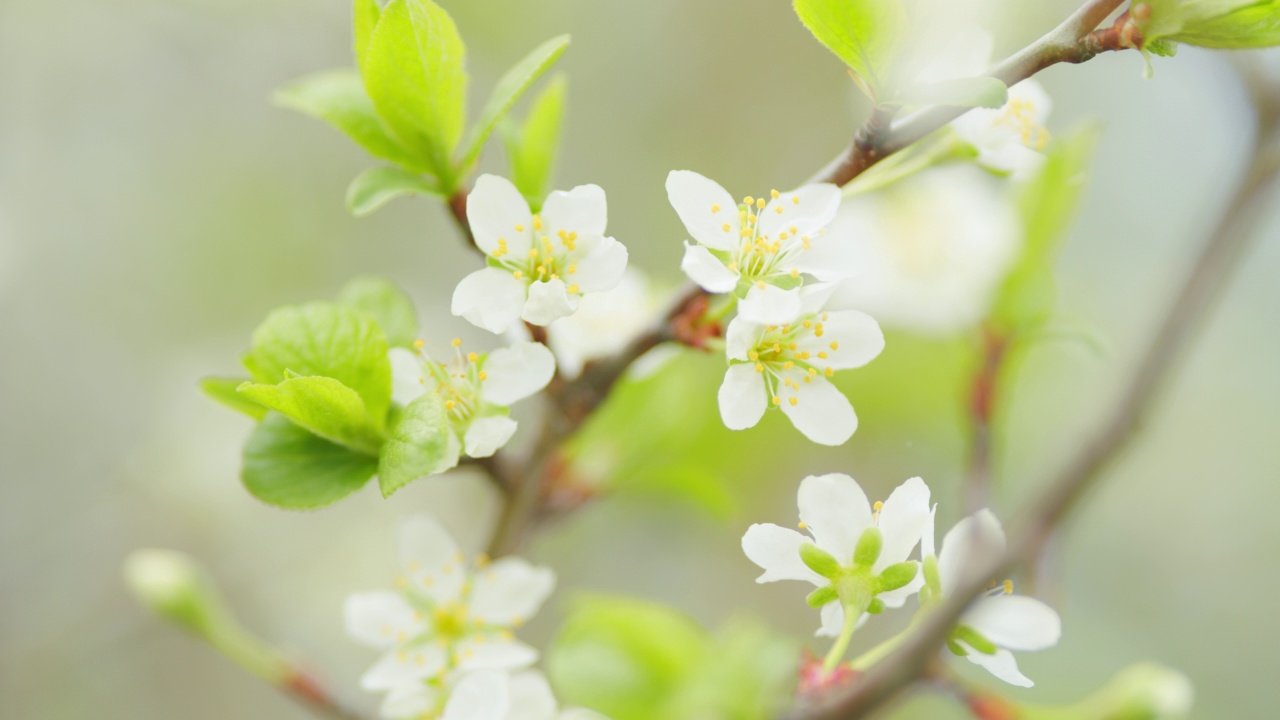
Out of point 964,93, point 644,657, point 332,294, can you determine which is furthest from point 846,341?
point 332,294

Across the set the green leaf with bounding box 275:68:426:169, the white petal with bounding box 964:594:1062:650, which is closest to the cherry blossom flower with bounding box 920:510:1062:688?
the white petal with bounding box 964:594:1062:650

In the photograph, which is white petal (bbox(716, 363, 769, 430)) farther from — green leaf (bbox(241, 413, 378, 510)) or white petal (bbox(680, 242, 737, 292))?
green leaf (bbox(241, 413, 378, 510))

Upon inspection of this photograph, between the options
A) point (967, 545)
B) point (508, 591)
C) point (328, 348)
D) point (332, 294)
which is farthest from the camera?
point (332, 294)

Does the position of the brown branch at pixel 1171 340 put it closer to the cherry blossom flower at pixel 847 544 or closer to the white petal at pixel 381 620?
the cherry blossom flower at pixel 847 544

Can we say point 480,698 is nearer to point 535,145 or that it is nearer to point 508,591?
point 508,591

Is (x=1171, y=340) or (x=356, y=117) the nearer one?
(x=356, y=117)

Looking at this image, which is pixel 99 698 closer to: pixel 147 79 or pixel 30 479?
pixel 30 479
